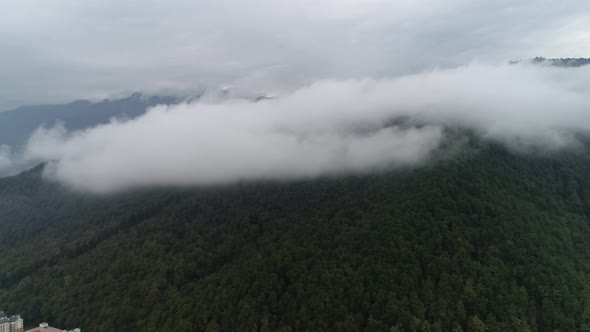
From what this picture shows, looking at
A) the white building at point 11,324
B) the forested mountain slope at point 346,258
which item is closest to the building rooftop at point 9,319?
the white building at point 11,324

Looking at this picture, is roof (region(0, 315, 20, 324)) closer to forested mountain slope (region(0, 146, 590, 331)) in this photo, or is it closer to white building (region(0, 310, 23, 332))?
white building (region(0, 310, 23, 332))

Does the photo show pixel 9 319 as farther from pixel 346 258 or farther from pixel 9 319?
pixel 346 258

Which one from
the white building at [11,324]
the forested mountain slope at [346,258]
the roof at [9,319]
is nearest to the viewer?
the forested mountain slope at [346,258]

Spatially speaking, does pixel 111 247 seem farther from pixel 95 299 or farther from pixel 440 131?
pixel 440 131

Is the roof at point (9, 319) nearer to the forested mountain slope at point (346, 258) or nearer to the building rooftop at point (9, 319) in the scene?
the building rooftop at point (9, 319)

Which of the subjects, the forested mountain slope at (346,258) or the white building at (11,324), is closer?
the forested mountain slope at (346,258)

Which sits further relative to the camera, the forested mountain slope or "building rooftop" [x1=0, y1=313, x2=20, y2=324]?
"building rooftop" [x1=0, y1=313, x2=20, y2=324]

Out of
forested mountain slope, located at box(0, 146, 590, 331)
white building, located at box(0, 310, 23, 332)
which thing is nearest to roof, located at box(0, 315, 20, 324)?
white building, located at box(0, 310, 23, 332)

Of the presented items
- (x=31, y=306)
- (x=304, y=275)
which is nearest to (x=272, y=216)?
(x=304, y=275)
